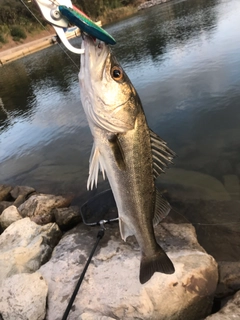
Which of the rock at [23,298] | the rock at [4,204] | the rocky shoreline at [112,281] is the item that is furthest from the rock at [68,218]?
the rock at [4,204]

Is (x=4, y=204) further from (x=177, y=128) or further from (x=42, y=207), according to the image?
(x=177, y=128)

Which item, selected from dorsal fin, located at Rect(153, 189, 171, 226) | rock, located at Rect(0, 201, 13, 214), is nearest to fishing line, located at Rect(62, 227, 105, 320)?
dorsal fin, located at Rect(153, 189, 171, 226)

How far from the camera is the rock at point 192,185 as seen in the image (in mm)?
6332

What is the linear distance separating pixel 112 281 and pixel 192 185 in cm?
339

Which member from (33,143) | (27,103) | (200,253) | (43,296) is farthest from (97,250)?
(27,103)

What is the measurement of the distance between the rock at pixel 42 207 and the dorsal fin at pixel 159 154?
3.95 meters

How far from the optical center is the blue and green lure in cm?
220

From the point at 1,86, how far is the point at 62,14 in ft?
75.8

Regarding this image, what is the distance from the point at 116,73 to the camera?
2.56 m

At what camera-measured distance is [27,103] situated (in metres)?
16.9

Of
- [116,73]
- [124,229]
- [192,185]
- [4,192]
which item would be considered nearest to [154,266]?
[124,229]

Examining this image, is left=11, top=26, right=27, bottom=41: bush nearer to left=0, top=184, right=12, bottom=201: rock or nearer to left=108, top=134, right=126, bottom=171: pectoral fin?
left=0, top=184, right=12, bottom=201: rock

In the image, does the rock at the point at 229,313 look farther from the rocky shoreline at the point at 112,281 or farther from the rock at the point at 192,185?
the rock at the point at 192,185

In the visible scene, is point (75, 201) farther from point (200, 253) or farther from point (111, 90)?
point (111, 90)
